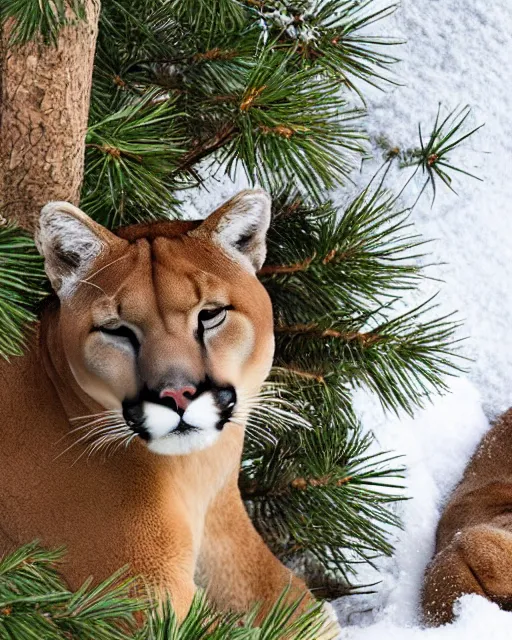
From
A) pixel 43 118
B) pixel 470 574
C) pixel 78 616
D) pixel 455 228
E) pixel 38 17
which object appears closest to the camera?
pixel 78 616

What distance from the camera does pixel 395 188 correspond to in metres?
2.90

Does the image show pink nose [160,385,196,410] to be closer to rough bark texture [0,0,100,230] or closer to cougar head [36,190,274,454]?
cougar head [36,190,274,454]

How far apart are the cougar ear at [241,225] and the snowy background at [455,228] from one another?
3.73 ft

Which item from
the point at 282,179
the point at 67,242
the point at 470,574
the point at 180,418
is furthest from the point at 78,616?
the point at 470,574

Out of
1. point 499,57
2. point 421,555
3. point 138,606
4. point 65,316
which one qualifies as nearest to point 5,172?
point 65,316

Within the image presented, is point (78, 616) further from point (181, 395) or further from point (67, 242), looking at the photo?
point (67, 242)

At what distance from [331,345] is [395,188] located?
1181 mm

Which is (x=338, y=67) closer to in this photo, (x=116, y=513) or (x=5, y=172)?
(x=5, y=172)

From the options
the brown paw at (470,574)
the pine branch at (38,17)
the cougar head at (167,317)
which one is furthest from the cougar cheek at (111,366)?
the brown paw at (470,574)

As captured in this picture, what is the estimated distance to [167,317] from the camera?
4.14ft

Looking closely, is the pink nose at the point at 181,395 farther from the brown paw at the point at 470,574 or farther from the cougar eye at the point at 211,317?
the brown paw at the point at 470,574

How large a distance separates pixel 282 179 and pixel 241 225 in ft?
1.08

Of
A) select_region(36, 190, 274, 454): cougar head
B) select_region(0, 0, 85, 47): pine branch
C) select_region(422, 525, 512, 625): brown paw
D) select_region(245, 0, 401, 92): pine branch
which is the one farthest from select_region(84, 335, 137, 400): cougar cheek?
select_region(422, 525, 512, 625): brown paw

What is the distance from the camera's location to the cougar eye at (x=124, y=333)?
126 cm
